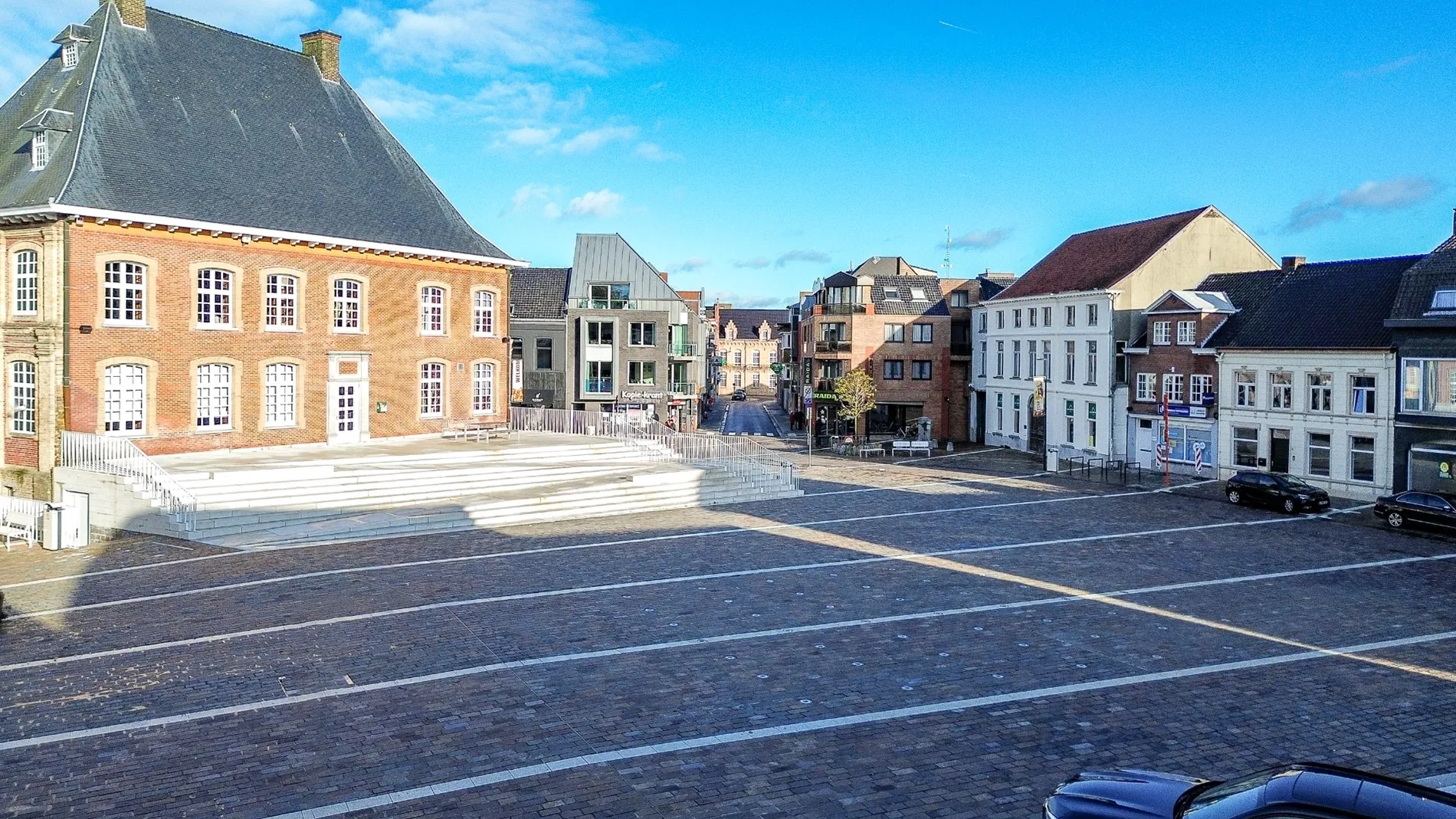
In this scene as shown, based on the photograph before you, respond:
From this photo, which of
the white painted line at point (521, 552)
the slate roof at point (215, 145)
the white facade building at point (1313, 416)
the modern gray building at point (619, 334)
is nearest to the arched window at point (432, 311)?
the slate roof at point (215, 145)

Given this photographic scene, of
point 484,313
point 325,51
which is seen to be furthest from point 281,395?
point 325,51

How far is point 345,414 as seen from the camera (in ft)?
118

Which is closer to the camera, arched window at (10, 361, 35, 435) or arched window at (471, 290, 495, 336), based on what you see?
arched window at (10, 361, 35, 435)

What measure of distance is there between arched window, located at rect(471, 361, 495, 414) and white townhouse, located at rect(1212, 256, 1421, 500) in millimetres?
28724

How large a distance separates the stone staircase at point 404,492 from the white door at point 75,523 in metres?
0.90

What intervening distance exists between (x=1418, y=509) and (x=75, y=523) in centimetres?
3443

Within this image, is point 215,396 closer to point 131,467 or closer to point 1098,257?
point 131,467

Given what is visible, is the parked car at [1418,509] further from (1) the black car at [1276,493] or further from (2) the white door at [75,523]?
(2) the white door at [75,523]

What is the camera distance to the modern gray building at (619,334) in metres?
58.2

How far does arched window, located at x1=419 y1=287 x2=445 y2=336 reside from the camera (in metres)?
38.7

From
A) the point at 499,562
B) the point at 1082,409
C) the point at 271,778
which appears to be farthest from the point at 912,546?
the point at 1082,409

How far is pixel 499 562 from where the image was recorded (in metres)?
21.1

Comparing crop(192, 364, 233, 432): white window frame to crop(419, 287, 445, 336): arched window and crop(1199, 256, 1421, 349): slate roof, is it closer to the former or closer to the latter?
crop(419, 287, 445, 336): arched window

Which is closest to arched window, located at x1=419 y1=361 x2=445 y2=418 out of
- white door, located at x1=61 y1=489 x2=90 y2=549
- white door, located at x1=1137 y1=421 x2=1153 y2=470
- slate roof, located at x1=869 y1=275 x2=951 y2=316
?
white door, located at x1=61 y1=489 x2=90 y2=549
